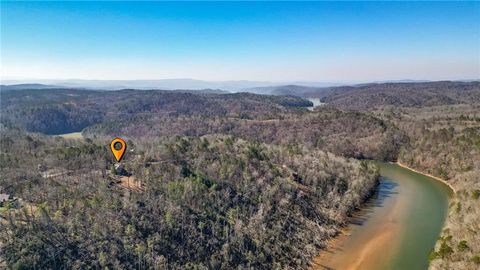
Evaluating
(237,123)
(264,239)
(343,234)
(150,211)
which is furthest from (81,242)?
(237,123)

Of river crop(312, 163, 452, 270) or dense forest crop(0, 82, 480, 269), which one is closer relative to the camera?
dense forest crop(0, 82, 480, 269)

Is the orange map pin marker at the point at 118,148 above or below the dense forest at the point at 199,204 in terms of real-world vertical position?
above

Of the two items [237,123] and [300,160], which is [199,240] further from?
[237,123]

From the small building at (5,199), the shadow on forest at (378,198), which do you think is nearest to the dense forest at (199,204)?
the small building at (5,199)

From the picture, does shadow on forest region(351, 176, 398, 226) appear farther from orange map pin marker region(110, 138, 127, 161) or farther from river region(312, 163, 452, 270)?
orange map pin marker region(110, 138, 127, 161)

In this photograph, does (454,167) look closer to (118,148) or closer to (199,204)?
(199,204)

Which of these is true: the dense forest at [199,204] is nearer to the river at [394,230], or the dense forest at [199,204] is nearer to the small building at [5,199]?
the small building at [5,199]

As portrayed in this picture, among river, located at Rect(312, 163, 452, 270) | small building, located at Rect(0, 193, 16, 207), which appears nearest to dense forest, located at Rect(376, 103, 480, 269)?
river, located at Rect(312, 163, 452, 270)

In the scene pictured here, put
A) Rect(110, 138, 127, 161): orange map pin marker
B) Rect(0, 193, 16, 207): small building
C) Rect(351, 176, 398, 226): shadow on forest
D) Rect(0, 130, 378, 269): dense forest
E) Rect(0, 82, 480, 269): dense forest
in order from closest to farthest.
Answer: Rect(0, 130, 378, 269): dense forest < Rect(0, 82, 480, 269): dense forest < Rect(0, 193, 16, 207): small building < Rect(110, 138, 127, 161): orange map pin marker < Rect(351, 176, 398, 226): shadow on forest

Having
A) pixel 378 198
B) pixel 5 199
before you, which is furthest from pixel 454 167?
pixel 5 199
